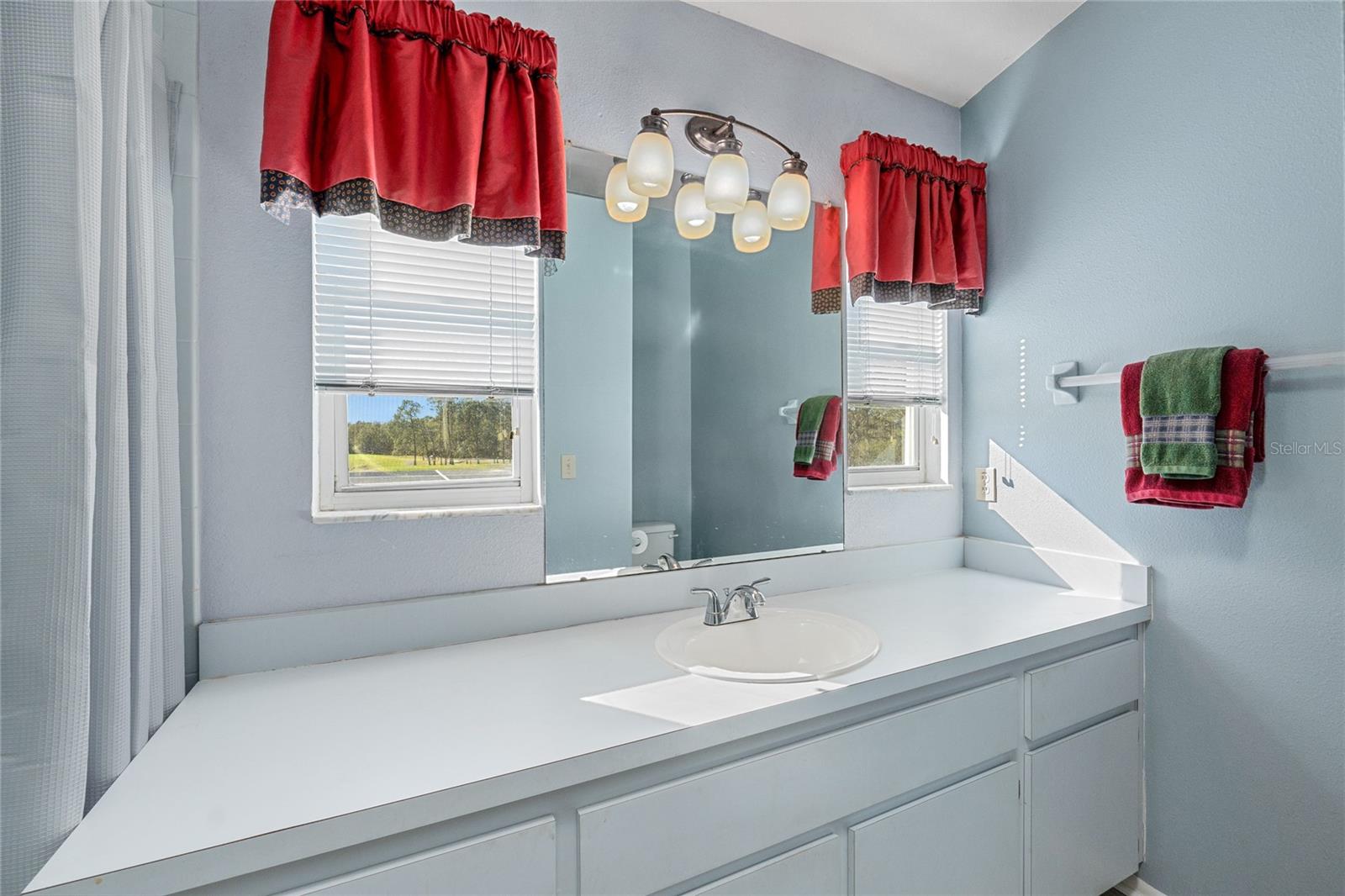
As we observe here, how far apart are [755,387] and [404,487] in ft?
3.19

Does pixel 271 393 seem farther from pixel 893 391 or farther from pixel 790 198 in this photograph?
pixel 893 391

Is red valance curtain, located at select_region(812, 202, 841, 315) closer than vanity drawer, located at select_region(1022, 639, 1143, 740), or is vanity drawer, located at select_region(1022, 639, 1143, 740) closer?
vanity drawer, located at select_region(1022, 639, 1143, 740)

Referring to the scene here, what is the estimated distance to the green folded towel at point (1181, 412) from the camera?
1.48 meters

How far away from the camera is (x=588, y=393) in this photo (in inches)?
61.8

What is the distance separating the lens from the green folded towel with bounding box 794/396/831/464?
1.94m

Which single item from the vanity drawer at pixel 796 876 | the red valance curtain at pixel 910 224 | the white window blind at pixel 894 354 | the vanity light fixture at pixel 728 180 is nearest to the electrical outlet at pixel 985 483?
the white window blind at pixel 894 354

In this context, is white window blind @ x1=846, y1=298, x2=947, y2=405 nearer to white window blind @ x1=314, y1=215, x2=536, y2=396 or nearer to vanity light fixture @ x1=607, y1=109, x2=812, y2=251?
vanity light fixture @ x1=607, y1=109, x2=812, y2=251

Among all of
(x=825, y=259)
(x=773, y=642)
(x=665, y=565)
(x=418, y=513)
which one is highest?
(x=825, y=259)

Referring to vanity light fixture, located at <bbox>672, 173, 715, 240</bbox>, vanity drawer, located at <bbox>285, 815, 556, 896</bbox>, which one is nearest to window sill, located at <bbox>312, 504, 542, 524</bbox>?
vanity drawer, located at <bbox>285, 815, 556, 896</bbox>

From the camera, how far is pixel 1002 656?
4.54ft

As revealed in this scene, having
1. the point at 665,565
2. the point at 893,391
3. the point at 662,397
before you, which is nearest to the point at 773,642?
the point at 665,565

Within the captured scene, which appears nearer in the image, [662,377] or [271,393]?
[271,393]

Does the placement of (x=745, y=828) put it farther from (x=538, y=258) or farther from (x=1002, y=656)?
(x=538, y=258)

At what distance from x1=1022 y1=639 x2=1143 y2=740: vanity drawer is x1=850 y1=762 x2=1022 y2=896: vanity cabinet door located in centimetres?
14
